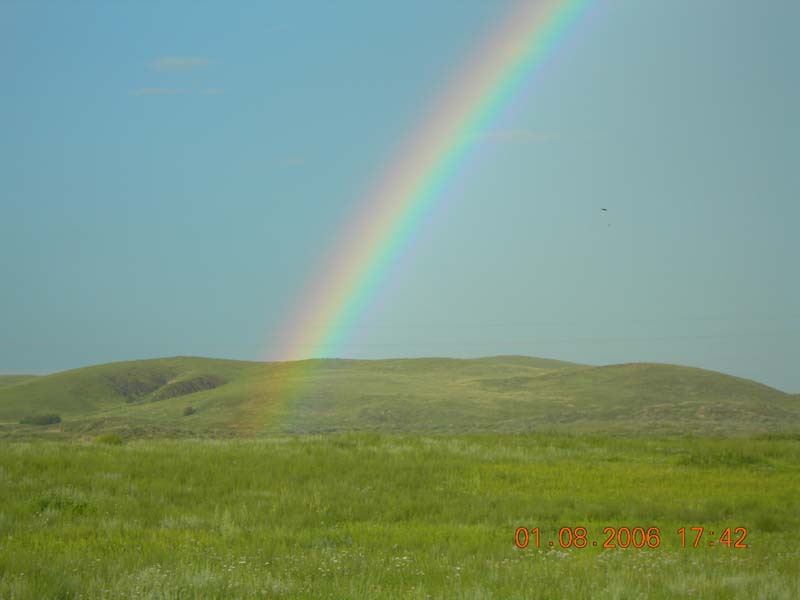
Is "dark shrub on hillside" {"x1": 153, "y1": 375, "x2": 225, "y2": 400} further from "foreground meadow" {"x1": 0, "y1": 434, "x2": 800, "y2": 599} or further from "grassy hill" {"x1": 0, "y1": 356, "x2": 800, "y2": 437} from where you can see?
"foreground meadow" {"x1": 0, "y1": 434, "x2": 800, "y2": 599}

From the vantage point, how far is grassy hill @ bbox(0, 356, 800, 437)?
52.1 meters

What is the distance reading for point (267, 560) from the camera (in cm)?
1015

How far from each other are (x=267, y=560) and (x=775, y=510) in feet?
31.0

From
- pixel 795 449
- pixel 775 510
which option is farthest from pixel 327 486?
pixel 795 449

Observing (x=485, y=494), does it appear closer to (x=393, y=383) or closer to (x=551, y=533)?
(x=551, y=533)

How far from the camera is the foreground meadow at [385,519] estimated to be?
8531 millimetres

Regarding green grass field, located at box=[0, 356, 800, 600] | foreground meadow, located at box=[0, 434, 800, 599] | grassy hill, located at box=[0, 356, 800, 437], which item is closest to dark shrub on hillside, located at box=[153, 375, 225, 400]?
grassy hill, located at box=[0, 356, 800, 437]
